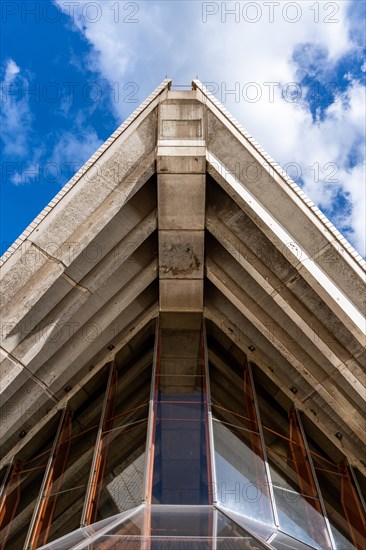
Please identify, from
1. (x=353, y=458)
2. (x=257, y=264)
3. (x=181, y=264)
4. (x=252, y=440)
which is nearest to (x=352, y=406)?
(x=353, y=458)

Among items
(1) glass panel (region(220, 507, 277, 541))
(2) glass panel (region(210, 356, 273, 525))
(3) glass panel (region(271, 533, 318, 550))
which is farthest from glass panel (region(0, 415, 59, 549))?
(3) glass panel (region(271, 533, 318, 550))

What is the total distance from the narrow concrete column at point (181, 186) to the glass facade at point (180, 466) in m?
1.84

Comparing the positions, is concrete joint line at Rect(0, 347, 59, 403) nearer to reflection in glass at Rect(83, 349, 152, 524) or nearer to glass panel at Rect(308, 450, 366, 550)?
reflection in glass at Rect(83, 349, 152, 524)

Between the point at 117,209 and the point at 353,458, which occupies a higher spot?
the point at 117,209

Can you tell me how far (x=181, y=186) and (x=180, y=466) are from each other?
208 inches

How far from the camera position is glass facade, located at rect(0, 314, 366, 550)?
773 centimetres

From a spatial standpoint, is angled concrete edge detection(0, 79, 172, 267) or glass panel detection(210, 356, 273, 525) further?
angled concrete edge detection(0, 79, 172, 267)

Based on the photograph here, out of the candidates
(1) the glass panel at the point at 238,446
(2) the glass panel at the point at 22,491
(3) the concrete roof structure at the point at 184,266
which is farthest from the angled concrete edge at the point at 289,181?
(2) the glass panel at the point at 22,491

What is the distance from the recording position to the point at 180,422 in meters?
10.2

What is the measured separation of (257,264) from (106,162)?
12.1 ft

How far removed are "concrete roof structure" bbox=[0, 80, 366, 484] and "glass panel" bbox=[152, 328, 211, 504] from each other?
3.96ft

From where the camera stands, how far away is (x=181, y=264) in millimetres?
11875

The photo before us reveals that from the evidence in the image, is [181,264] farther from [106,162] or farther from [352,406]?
[352,406]

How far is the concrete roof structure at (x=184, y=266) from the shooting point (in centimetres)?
998
